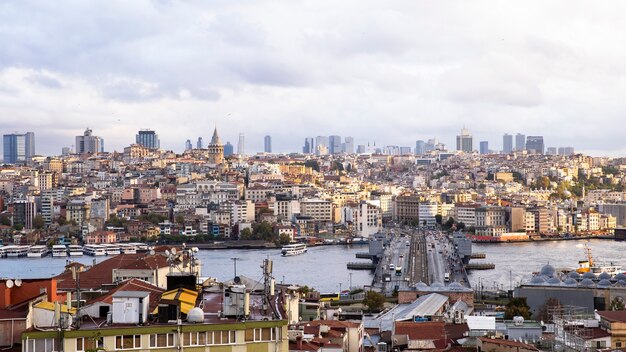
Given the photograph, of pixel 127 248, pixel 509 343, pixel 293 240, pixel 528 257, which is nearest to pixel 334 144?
pixel 293 240

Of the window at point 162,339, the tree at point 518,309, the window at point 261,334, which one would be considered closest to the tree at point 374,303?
the tree at point 518,309

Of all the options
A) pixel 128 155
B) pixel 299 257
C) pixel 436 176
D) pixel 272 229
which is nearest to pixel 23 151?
pixel 128 155

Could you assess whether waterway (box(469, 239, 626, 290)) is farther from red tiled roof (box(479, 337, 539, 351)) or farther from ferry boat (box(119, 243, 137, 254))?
red tiled roof (box(479, 337, 539, 351))

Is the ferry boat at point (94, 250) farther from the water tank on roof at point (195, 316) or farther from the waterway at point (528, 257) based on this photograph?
the water tank on roof at point (195, 316)

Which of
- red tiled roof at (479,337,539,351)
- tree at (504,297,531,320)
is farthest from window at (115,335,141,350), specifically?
tree at (504,297,531,320)

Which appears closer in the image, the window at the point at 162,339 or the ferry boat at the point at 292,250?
the window at the point at 162,339

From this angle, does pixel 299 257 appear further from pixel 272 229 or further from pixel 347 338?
pixel 347 338

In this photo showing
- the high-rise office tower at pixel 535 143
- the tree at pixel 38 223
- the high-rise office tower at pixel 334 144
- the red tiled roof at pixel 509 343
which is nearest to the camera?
the red tiled roof at pixel 509 343
